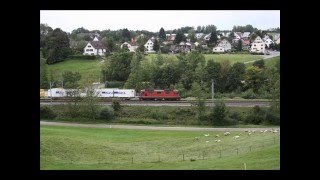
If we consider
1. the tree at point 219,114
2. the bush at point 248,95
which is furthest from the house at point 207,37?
the tree at point 219,114

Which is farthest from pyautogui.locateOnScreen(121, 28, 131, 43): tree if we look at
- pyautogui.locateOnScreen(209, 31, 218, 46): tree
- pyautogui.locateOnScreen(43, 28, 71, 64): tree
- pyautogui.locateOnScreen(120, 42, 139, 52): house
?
pyautogui.locateOnScreen(43, 28, 71, 64): tree

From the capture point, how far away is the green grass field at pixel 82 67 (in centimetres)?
1056

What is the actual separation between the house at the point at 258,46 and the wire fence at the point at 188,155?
620cm

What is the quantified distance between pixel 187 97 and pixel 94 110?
3177 mm

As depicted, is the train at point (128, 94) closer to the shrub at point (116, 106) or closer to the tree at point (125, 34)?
the shrub at point (116, 106)

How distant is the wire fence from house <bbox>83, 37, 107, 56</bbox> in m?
5.45

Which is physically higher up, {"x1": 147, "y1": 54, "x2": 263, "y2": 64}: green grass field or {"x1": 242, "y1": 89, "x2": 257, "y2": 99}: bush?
{"x1": 147, "y1": 54, "x2": 263, "y2": 64}: green grass field

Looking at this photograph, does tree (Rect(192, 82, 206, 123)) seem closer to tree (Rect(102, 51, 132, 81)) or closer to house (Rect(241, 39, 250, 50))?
tree (Rect(102, 51, 132, 81))

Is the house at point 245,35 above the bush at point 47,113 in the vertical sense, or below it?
above

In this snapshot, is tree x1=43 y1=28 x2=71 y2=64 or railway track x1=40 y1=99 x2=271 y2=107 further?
railway track x1=40 y1=99 x2=271 y2=107

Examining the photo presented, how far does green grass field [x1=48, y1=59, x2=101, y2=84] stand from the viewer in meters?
10.6
